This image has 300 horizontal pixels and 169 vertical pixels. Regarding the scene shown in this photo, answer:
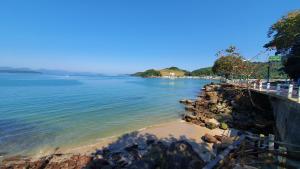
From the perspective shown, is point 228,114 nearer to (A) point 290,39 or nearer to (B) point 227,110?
(B) point 227,110

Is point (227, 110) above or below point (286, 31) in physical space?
below

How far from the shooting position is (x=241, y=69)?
13953 millimetres

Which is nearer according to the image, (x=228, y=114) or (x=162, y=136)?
(x=162, y=136)

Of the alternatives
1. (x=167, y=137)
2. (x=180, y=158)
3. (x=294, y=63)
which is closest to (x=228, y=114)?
(x=294, y=63)

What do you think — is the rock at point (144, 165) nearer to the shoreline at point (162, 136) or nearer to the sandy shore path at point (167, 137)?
the shoreline at point (162, 136)

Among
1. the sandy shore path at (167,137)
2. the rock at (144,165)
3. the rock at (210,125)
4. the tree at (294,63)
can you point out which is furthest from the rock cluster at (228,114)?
the rock at (144,165)

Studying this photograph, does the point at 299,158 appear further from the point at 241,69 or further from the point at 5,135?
the point at 5,135

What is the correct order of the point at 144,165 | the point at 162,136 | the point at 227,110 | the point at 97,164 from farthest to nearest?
1. the point at 227,110
2. the point at 162,136
3. the point at 97,164
4. the point at 144,165

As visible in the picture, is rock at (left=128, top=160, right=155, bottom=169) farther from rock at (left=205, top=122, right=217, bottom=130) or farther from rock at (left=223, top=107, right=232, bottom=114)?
rock at (left=223, top=107, right=232, bottom=114)

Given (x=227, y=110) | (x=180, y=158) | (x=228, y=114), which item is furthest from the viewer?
(x=227, y=110)

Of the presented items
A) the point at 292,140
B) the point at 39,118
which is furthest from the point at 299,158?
the point at 39,118

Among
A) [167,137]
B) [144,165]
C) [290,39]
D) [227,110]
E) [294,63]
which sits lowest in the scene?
[167,137]

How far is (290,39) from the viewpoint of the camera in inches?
990

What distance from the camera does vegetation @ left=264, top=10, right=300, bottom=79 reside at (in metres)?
24.1
